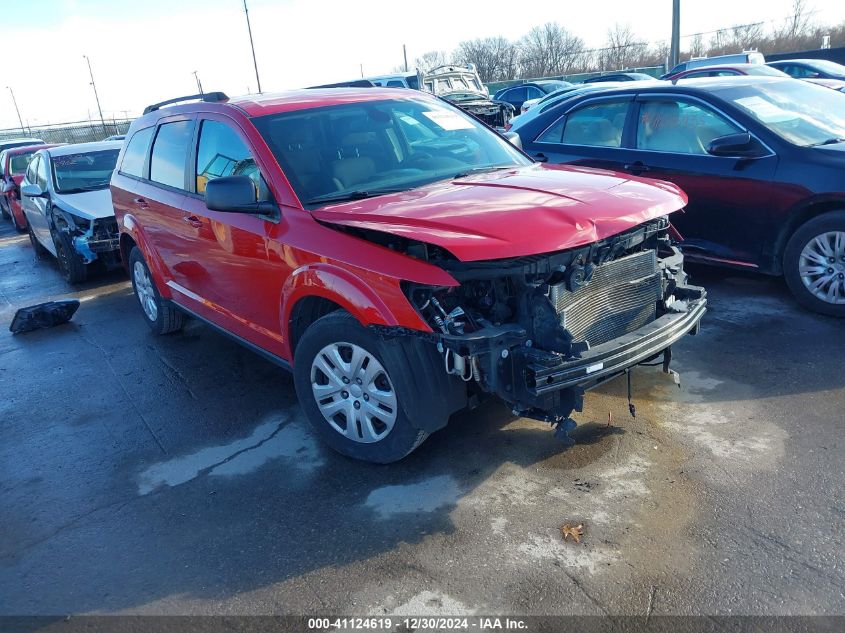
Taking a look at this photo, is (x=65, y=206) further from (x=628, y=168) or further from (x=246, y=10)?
(x=246, y=10)

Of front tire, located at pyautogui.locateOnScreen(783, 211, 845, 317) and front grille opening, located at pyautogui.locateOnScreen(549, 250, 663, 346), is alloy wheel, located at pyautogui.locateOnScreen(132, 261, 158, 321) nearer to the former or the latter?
front grille opening, located at pyautogui.locateOnScreen(549, 250, 663, 346)

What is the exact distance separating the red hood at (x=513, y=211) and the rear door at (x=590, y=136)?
2615mm

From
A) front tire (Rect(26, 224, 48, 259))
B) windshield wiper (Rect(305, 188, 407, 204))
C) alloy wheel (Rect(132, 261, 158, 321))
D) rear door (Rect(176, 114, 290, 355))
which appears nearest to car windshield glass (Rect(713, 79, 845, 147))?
windshield wiper (Rect(305, 188, 407, 204))

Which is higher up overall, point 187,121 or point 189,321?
point 187,121

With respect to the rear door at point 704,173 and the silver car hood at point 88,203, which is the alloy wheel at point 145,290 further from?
the rear door at point 704,173

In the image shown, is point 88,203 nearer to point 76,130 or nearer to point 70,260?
point 70,260

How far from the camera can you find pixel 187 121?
4953 mm

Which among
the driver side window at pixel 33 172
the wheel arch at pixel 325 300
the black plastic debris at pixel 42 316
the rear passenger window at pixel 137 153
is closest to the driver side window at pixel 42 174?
the driver side window at pixel 33 172

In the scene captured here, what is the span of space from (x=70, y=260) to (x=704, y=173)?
24.7 feet

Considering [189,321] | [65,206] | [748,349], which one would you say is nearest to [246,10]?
[65,206]

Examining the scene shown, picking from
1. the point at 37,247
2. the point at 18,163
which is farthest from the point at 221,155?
the point at 18,163

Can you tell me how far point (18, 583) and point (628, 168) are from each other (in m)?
5.57

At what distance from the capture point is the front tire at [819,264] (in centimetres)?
500

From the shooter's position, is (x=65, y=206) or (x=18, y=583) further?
(x=65, y=206)
